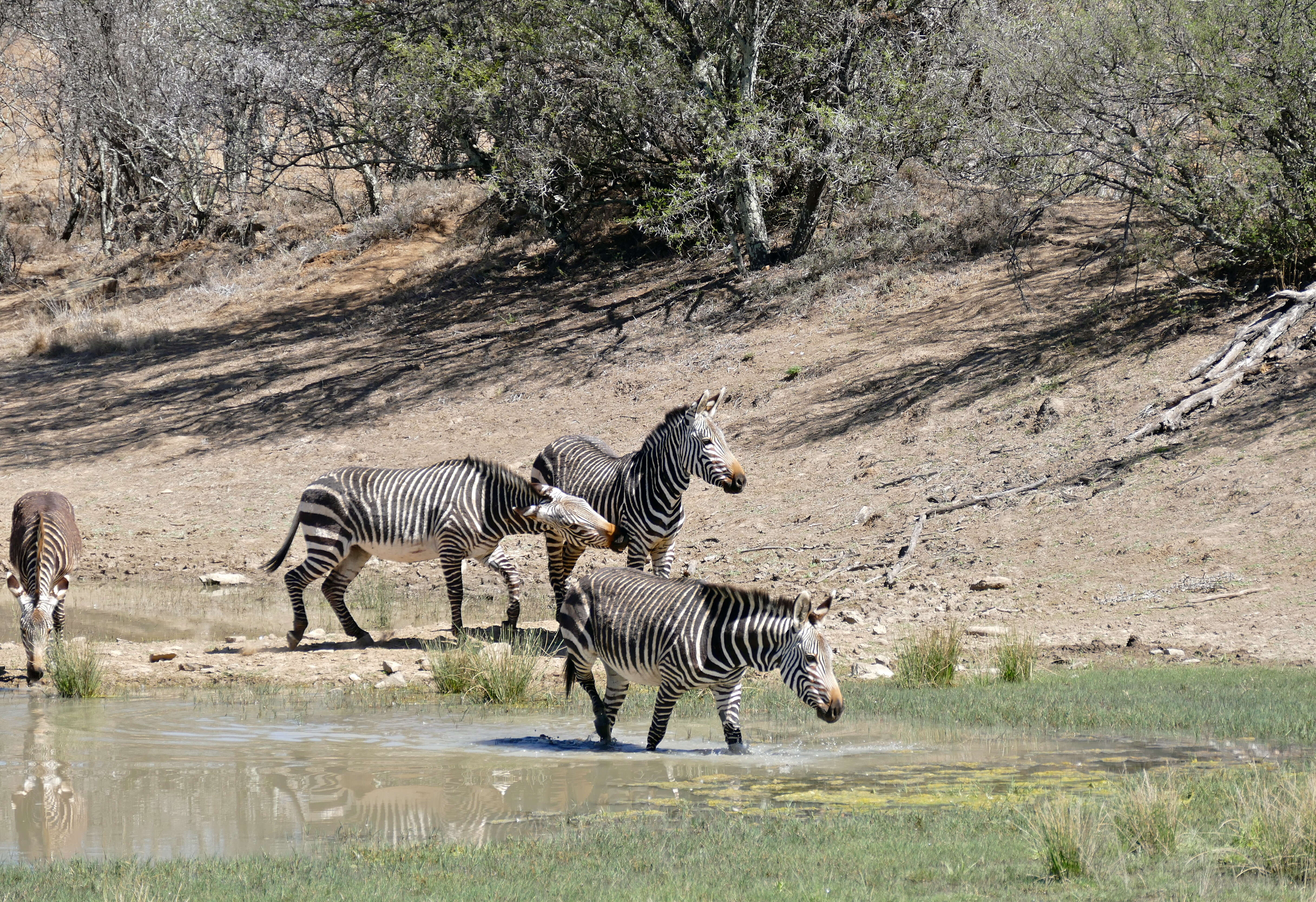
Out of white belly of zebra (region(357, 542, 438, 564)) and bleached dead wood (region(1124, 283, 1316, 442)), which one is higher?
bleached dead wood (region(1124, 283, 1316, 442))

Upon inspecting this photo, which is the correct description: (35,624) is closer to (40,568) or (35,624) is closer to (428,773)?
(40,568)

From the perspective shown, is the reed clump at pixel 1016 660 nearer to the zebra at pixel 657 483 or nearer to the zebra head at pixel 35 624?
the zebra at pixel 657 483

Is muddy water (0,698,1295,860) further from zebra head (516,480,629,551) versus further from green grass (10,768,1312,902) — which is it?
zebra head (516,480,629,551)

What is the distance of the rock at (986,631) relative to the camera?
1426cm

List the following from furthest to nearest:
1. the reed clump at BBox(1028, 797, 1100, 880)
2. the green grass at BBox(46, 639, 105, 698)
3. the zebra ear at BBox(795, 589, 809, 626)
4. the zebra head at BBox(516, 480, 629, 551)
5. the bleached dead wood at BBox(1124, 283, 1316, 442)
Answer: the bleached dead wood at BBox(1124, 283, 1316, 442)
the zebra head at BBox(516, 480, 629, 551)
the green grass at BBox(46, 639, 105, 698)
the zebra ear at BBox(795, 589, 809, 626)
the reed clump at BBox(1028, 797, 1100, 880)

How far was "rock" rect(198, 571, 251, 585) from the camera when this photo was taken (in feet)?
63.1

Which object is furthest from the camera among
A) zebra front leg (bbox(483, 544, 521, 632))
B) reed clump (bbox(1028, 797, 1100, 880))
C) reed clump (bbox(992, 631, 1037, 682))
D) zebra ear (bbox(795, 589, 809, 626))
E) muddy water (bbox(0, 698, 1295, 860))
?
zebra front leg (bbox(483, 544, 521, 632))

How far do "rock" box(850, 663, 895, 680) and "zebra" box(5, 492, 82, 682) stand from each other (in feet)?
25.4

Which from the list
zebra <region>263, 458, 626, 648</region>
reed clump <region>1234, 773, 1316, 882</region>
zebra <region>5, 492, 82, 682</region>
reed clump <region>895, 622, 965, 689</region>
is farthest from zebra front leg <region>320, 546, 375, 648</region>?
reed clump <region>1234, 773, 1316, 882</region>

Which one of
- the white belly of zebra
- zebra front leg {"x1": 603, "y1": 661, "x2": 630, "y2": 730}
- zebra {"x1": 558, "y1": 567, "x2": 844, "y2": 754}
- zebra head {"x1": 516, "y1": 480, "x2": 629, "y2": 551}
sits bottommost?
zebra front leg {"x1": 603, "y1": 661, "x2": 630, "y2": 730}

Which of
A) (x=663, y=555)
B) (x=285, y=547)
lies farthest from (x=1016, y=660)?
(x=285, y=547)

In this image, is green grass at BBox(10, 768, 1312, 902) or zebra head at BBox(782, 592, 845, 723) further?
zebra head at BBox(782, 592, 845, 723)

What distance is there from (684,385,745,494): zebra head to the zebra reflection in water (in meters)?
6.51

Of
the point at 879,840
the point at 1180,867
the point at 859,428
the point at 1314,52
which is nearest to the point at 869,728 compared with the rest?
the point at 879,840
